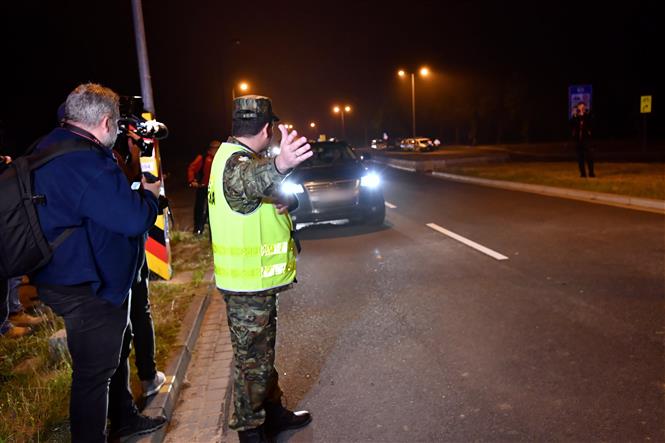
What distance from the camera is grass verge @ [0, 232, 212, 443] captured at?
330 centimetres

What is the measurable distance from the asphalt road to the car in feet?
3.56

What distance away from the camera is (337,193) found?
9.75 m

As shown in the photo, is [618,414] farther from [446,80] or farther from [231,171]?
[446,80]

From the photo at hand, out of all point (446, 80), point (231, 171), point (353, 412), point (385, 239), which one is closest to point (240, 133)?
point (231, 171)

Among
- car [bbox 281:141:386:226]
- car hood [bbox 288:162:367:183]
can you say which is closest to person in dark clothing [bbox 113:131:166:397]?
car [bbox 281:141:386:226]

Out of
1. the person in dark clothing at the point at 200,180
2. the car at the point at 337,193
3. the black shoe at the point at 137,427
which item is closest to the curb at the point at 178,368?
the black shoe at the point at 137,427

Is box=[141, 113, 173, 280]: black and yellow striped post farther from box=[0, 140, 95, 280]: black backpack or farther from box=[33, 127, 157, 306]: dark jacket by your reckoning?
box=[0, 140, 95, 280]: black backpack

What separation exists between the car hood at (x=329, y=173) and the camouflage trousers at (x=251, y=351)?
670cm

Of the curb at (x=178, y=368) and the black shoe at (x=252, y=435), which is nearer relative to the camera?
the black shoe at (x=252, y=435)

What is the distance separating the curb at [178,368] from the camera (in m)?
3.53

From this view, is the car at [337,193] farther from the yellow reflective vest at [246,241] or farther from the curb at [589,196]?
the yellow reflective vest at [246,241]

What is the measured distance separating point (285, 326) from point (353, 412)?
185 cm

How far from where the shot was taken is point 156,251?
6.62 meters

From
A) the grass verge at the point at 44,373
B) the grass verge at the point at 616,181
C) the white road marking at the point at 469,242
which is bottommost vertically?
the white road marking at the point at 469,242
